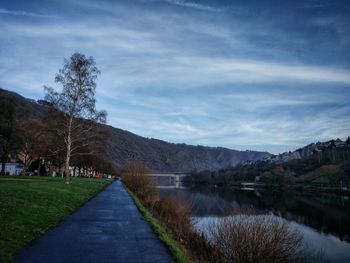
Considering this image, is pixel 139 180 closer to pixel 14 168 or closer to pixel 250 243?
pixel 250 243

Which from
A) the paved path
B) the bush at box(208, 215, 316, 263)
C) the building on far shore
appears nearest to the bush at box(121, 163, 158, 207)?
the paved path

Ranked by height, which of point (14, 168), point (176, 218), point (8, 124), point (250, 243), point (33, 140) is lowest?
point (176, 218)

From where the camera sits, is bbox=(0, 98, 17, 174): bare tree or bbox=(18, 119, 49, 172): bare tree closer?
bbox=(0, 98, 17, 174): bare tree

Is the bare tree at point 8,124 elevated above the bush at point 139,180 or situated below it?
above

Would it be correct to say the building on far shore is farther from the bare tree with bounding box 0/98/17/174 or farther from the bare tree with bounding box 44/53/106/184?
the bare tree with bounding box 44/53/106/184

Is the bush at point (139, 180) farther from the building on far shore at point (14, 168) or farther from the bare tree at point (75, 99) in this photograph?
the building on far shore at point (14, 168)

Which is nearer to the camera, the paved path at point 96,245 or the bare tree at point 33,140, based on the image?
the paved path at point 96,245

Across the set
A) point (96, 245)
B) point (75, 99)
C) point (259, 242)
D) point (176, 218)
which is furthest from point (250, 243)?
point (75, 99)

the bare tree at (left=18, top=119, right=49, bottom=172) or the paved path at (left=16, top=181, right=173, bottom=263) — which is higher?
the bare tree at (left=18, top=119, right=49, bottom=172)

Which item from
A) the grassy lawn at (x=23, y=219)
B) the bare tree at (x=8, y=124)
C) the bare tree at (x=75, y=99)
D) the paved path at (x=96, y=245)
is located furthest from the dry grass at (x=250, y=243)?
the bare tree at (x=8, y=124)

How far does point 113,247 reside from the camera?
1162 cm

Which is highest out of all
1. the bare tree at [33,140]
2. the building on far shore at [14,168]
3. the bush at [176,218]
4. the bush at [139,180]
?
the bare tree at [33,140]

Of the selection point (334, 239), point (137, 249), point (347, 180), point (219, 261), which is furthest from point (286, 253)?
point (347, 180)

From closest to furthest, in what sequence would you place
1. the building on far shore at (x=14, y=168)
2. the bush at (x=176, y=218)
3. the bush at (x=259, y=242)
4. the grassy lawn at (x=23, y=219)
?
1. the grassy lawn at (x=23, y=219)
2. the bush at (x=259, y=242)
3. the bush at (x=176, y=218)
4. the building on far shore at (x=14, y=168)
